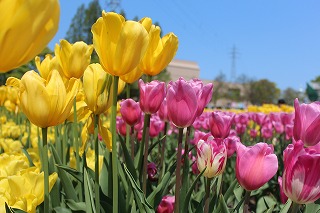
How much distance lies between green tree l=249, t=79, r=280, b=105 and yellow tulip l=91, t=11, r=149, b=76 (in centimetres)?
5552

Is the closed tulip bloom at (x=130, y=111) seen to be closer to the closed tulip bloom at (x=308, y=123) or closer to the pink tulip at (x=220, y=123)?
the pink tulip at (x=220, y=123)

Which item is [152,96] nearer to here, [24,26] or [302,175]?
[302,175]

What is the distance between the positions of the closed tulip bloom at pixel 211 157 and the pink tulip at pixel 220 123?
0.80 ft

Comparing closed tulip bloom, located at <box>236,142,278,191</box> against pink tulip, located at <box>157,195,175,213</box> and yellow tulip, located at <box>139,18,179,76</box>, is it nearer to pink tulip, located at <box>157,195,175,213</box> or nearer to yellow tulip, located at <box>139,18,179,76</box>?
pink tulip, located at <box>157,195,175,213</box>

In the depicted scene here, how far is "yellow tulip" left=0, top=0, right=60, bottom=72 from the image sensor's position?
493mm

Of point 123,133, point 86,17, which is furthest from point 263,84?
point 123,133

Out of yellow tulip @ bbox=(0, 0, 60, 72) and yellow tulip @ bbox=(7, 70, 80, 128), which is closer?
yellow tulip @ bbox=(0, 0, 60, 72)

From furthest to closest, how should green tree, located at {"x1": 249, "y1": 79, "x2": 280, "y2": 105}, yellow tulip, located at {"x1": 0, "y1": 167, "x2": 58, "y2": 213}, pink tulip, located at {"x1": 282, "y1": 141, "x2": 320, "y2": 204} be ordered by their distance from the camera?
1. green tree, located at {"x1": 249, "y1": 79, "x2": 280, "y2": 105}
2. yellow tulip, located at {"x1": 0, "y1": 167, "x2": 58, "y2": 213}
3. pink tulip, located at {"x1": 282, "y1": 141, "x2": 320, "y2": 204}

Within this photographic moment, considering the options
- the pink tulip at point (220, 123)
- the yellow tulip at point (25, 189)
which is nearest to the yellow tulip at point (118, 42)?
the yellow tulip at point (25, 189)

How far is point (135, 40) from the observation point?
3.14ft

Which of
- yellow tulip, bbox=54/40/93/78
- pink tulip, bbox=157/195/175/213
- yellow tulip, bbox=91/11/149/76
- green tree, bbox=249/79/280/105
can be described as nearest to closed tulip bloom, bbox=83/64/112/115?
yellow tulip, bbox=91/11/149/76

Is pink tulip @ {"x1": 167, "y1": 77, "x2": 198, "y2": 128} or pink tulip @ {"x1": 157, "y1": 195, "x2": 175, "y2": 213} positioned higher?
pink tulip @ {"x1": 167, "y1": 77, "x2": 198, "y2": 128}

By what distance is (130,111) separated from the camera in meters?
1.57

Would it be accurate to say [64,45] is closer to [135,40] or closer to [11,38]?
[135,40]
